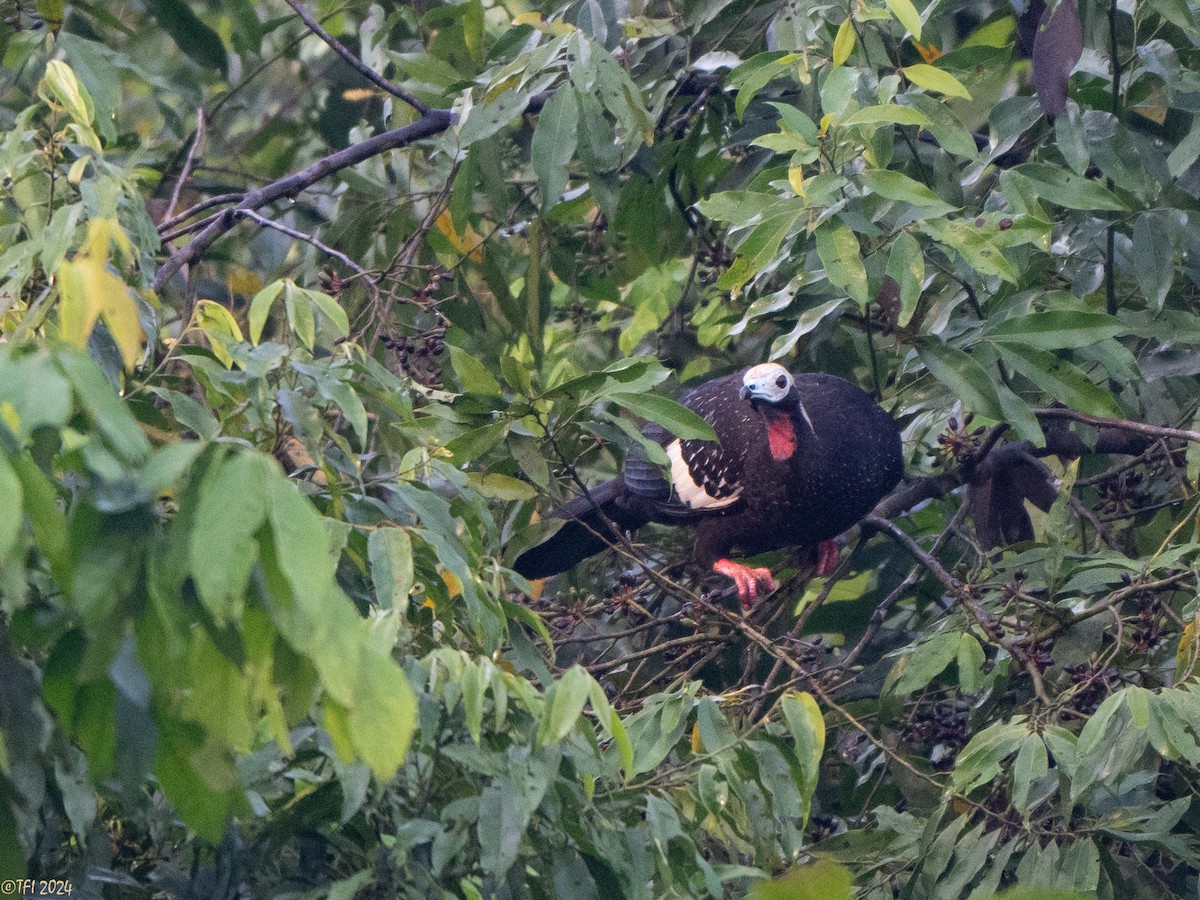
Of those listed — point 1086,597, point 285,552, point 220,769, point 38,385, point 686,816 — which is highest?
point 38,385

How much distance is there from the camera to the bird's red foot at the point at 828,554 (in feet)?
12.3

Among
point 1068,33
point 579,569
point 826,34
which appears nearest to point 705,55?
point 826,34

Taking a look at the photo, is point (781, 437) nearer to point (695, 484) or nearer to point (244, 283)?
point (695, 484)

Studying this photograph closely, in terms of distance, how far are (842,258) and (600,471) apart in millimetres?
1586

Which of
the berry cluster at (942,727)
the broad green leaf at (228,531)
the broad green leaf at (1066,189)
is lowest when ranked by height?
the berry cluster at (942,727)

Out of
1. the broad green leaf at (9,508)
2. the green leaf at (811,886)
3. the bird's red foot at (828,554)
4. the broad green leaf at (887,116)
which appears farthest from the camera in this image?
the bird's red foot at (828,554)

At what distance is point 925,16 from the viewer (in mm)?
2684

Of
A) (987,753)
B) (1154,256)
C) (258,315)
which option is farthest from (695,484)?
(258,315)

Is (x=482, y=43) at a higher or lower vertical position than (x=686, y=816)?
higher

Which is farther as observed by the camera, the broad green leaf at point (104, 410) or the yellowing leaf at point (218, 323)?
the yellowing leaf at point (218, 323)

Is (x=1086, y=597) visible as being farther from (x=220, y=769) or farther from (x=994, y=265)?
(x=220, y=769)

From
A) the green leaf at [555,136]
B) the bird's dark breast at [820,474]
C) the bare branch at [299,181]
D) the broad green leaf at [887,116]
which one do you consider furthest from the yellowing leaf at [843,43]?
the bird's dark breast at [820,474]

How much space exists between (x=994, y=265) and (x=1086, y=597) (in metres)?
0.80

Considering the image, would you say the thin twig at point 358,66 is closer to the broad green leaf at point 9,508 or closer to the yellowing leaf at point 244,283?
the yellowing leaf at point 244,283
